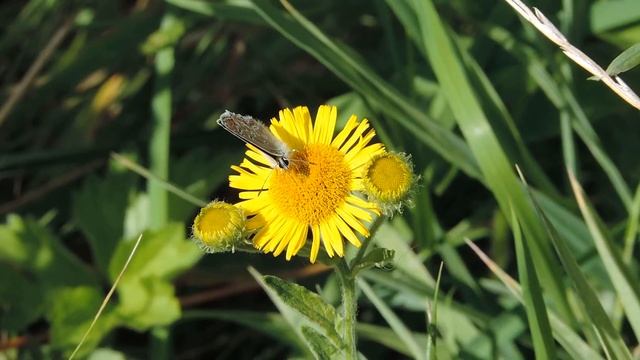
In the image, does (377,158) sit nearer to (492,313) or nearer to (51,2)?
(492,313)

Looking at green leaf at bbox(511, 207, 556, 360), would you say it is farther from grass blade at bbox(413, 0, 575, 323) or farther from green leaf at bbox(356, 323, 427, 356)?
green leaf at bbox(356, 323, 427, 356)

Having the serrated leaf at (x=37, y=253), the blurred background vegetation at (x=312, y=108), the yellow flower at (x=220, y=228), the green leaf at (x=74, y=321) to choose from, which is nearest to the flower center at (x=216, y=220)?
the yellow flower at (x=220, y=228)

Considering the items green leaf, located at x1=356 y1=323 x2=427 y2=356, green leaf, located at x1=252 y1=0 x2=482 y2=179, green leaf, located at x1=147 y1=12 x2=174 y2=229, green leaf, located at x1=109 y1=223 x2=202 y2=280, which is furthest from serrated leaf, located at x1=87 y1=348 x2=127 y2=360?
green leaf, located at x1=252 y1=0 x2=482 y2=179

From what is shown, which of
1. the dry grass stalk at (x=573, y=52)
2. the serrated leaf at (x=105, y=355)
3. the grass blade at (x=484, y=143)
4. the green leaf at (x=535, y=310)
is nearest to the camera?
the dry grass stalk at (x=573, y=52)

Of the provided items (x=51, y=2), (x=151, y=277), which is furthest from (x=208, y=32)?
(x=151, y=277)

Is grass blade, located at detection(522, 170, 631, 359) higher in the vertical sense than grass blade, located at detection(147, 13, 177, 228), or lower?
lower

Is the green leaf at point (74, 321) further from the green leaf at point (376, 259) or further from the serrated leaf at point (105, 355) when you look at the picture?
the green leaf at point (376, 259)
